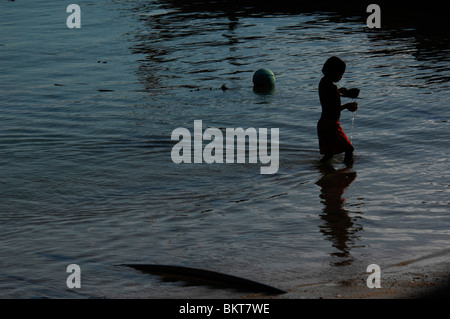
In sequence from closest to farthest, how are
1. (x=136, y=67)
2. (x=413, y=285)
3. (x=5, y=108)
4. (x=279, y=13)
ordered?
(x=413, y=285) < (x=5, y=108) < (x=136, y=67) < (x=279, y=13)

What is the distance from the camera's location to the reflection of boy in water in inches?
389

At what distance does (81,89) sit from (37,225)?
8249mm

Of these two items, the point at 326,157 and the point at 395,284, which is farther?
the point at 326,157

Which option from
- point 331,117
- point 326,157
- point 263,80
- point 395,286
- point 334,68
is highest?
point 263,80

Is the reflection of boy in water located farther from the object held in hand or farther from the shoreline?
the shoreline

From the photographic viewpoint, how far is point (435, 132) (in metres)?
11.3

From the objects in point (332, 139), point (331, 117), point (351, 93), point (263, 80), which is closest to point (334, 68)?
point (351, 93)

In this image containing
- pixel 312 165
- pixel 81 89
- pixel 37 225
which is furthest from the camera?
pixel 81 89

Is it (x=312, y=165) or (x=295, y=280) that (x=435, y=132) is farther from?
(x=295, y=280)

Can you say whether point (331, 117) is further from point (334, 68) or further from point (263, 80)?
point (263, 80)

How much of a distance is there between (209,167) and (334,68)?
2327 millimetres

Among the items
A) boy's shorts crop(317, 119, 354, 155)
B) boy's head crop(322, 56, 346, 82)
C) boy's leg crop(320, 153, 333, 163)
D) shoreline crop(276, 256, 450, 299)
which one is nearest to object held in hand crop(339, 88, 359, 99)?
boy's head crop(322, 56, 346, 82)

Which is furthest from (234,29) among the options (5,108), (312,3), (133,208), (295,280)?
(295,280)

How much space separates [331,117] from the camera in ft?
33.1
